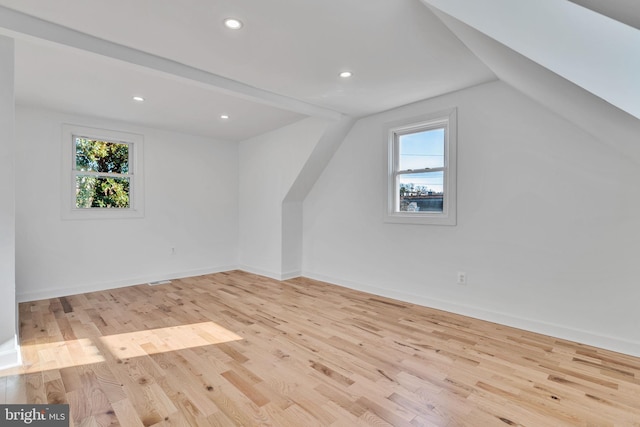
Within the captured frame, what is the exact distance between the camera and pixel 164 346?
2.59m

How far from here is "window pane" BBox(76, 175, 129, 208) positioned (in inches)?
171

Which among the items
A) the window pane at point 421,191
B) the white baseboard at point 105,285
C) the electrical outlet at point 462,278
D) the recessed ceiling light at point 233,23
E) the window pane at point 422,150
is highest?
the recessed ceiling light at point 233,23

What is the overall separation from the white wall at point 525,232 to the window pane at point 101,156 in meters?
3.68

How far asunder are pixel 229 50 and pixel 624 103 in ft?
8.04

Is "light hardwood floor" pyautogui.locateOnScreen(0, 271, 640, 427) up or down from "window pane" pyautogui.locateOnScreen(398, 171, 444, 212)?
down

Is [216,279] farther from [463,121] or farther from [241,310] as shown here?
[463,121]

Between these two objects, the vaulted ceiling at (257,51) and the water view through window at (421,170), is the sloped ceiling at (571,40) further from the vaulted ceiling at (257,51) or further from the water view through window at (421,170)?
the water view through window at (421,170)

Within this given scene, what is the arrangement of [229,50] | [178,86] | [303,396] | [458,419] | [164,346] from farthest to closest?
[178,86] < [164,346] < [229,50] < [303,396] < [458,419]

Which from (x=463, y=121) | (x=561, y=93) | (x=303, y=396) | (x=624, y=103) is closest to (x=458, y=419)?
(x=303, y=396)

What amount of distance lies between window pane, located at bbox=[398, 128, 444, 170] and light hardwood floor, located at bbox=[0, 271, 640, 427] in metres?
1.70

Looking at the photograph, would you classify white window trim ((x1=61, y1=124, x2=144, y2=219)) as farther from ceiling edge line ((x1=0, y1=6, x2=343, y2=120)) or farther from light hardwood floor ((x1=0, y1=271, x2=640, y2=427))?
ceiling edge line ((x1=0, y1=6, x2=343, y2=120))

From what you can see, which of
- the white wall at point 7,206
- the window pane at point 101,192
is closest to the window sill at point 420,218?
the white wall at point 7,206

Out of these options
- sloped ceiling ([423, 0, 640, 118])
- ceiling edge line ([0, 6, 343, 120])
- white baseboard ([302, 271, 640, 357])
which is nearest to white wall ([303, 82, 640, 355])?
white baseboard ([302, 271, 640, 357])

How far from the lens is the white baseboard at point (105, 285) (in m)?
3.86
